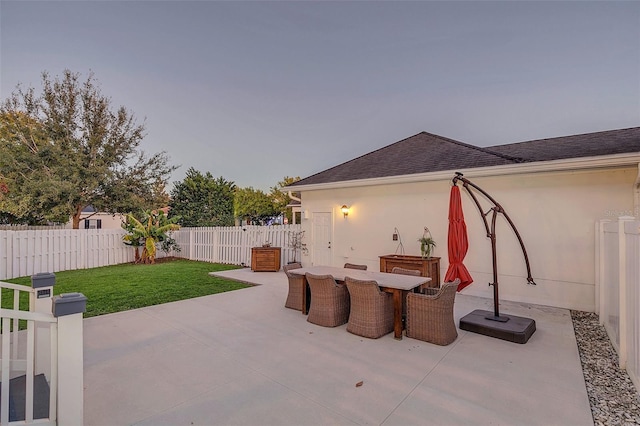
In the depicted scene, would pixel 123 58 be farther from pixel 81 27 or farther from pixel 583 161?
pixel 583 161

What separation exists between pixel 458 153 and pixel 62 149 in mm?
19176

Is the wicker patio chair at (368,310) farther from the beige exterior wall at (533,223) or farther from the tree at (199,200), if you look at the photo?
the tree at (199,200)

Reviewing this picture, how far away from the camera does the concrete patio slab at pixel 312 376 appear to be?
277cm

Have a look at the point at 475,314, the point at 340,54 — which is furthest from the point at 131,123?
the point at 475,314

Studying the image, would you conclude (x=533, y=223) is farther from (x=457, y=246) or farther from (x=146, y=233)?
(x=146, y=233)

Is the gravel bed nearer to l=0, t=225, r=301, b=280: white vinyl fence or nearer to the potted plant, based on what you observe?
the potted plant

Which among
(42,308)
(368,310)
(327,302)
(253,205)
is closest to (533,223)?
(368,310)

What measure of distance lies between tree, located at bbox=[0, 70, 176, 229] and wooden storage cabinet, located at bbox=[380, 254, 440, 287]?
16.4 m

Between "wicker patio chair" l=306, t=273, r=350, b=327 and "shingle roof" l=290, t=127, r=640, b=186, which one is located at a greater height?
"shingle roof" l=290, t=127, r=640, b=186

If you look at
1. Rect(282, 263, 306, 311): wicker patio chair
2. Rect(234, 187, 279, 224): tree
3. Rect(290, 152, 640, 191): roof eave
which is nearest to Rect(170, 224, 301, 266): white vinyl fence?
Rect(290, 152, 640, 191): roof eave

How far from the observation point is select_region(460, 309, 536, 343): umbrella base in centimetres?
453

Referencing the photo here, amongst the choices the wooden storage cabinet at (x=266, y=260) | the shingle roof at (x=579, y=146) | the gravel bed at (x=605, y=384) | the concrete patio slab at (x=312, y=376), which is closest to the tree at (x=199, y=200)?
the wooden storage cabinet at (x=266, y=260)

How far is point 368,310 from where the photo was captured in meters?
4.70

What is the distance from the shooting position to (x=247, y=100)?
1241cm
